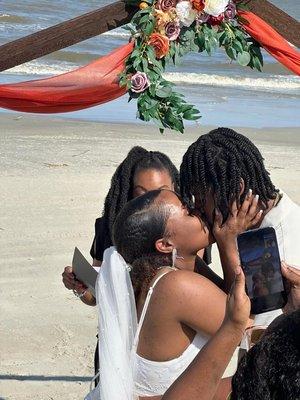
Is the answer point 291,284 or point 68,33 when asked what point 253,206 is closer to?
point 291,284

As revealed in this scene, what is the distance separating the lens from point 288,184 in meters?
11.6

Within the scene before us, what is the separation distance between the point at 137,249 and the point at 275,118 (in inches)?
580

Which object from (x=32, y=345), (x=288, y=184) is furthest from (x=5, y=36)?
(x=32, y=345)

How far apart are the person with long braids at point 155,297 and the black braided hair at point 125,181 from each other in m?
1.31

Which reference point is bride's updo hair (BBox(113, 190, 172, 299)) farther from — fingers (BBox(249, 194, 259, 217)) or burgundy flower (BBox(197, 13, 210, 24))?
burgundy flower (BBox(197, 13, 210, 24))

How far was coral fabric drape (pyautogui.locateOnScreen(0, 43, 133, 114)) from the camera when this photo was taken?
5.07 meters

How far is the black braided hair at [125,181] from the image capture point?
4941 mm

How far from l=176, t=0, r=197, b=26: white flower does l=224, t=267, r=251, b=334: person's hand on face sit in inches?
87.1

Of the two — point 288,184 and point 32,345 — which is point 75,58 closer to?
point 288,184

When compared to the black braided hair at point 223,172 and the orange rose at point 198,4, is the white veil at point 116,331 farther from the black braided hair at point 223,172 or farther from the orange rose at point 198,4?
the orange rose at point 198,4

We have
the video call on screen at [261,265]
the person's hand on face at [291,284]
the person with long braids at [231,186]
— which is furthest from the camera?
the person with long braids at [231,186]

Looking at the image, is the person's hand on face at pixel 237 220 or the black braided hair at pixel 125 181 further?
the black braided hair at pixel 125 181

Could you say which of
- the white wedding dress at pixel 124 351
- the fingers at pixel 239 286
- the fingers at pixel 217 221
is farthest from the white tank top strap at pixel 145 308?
the fingers at pixel 239 286

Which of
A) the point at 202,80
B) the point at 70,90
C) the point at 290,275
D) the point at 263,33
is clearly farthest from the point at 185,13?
the point at 202,80
